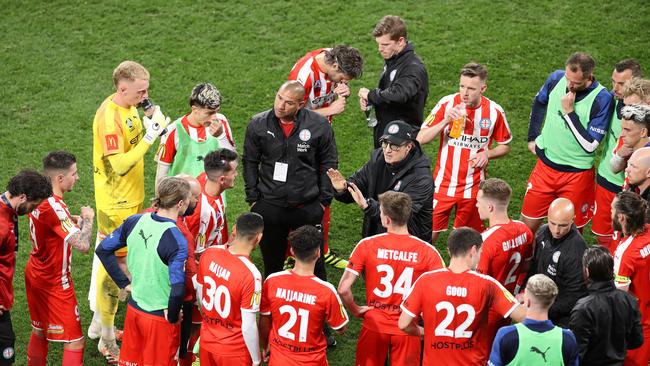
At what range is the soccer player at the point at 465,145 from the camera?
28.1 feet

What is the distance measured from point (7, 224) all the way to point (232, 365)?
202 centimetres

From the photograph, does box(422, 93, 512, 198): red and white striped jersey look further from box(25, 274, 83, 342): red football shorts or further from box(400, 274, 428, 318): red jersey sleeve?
box(25, 274, 83, 342): red football shorts

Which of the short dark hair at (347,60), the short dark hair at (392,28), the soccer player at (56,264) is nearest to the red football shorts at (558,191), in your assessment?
the short dark hair at (392,28)

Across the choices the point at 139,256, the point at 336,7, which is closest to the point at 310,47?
the point at 336,7

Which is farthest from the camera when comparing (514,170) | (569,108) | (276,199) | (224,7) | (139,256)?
(224,7)

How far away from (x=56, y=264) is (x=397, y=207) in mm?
2787

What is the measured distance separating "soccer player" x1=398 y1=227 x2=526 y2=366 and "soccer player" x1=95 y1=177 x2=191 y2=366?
5.55 feet

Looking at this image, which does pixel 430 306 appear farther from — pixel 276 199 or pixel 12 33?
pixel 12 33

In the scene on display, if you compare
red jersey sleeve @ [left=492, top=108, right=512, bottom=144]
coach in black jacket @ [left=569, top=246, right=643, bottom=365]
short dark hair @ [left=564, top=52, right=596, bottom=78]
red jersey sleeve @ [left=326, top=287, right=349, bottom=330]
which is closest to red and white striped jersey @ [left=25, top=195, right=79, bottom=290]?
red jersey sleeve @ [left=326, top=287, right=349, bottom=330]

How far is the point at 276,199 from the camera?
7.64 meters

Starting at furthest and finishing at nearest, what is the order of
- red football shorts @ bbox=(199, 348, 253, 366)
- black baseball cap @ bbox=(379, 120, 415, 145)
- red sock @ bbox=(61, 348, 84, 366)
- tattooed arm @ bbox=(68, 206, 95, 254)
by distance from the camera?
black baseball cap @ bbox=(379, 120, 415, 145) < red sock @ bbox=(61, 348, 84, 366) < tattooed arm @ bbox=(68, 206, 95, 254) < red football shorts @ bbox=(199, 348, 253, 366)

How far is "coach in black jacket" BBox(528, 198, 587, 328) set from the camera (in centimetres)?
659

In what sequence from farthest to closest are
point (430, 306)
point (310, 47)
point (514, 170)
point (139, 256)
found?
point (310, 47) → point (514, 170) → point (139, 256) → point (430, 306)

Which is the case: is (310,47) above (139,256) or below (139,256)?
above
